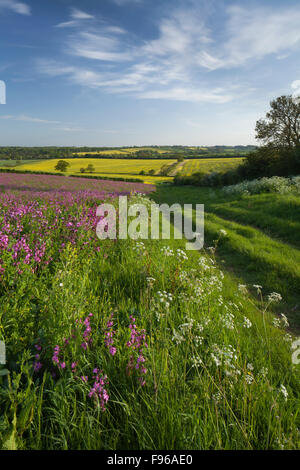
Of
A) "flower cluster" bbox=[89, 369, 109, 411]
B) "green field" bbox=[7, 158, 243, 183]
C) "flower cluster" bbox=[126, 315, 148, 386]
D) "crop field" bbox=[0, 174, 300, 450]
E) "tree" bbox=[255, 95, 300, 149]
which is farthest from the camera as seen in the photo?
"green field" bbox=[7, 158, 243, 183]

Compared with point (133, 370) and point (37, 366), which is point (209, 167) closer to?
point (133, 370)

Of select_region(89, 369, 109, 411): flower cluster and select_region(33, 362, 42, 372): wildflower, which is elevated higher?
select_region(33, 362, 42, 372): wildflower

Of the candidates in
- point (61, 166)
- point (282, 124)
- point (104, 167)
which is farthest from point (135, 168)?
point (282, 124)

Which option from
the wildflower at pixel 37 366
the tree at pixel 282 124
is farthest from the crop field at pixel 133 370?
the tree at pixel 282 124

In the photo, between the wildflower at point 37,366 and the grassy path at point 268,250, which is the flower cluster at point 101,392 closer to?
the wildflower at point 37,366

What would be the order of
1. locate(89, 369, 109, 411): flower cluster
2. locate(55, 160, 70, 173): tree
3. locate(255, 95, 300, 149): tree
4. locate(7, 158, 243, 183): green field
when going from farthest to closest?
locate(55, 160, 70, 173): tree
locate(7, 158, 243, 183): green field
locate(255, 95, 300, 149): tree
locate(89, 369, 109, 411): flower cluster

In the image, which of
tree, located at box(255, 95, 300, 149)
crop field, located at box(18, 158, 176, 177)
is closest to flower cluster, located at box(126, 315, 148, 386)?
tree, located at box(255, 95, 300, 149)

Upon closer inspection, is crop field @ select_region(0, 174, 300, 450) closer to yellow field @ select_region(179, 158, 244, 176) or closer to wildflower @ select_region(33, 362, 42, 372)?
wildflower @ select_region(33, 362, 42, 372)

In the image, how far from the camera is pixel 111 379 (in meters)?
2.16

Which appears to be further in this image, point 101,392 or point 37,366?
point 37,366

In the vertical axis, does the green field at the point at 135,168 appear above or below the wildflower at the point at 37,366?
above

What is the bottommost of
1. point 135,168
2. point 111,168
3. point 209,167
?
point 209,167
